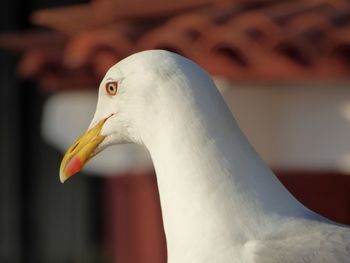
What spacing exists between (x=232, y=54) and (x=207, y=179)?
145 cm

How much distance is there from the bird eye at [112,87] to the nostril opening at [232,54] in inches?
44.7

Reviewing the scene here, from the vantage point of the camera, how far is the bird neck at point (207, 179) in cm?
343

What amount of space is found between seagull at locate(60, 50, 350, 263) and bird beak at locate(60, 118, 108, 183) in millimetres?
170

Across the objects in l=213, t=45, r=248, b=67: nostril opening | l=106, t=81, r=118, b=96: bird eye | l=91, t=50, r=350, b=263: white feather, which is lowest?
l=91, t=50, r=350, b=263: white feather

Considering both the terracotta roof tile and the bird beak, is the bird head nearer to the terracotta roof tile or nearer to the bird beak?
the bird beak

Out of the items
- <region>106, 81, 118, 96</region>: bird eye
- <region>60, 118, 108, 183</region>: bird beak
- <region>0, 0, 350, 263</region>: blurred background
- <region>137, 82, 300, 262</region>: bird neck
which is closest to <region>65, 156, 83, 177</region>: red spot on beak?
<region>60, 118, 108, 183</region>: bird beak

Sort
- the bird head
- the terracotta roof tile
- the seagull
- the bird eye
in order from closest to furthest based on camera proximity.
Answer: the seagull
the bird head
the bird eye
the terracotta roof tile

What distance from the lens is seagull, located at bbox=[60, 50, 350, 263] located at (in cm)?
337

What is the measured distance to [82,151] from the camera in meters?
3.86

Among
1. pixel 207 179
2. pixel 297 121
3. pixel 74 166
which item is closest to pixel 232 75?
pixel 297 121

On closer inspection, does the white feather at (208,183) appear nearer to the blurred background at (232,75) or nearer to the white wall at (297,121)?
the blurred background at (232,75)

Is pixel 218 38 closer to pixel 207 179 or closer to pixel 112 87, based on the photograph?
pixel 112 87

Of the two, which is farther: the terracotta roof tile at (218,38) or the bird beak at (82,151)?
the terracotta roof tile at (218,38)

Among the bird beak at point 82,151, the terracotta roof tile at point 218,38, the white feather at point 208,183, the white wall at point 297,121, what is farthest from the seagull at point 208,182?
the white wall at point 297,121
